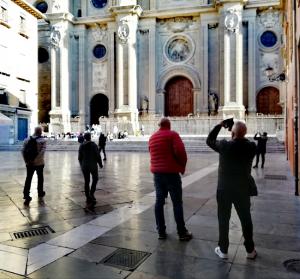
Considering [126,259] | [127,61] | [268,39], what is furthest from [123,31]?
[126,259]

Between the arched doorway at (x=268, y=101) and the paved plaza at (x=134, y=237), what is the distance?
25.1 m

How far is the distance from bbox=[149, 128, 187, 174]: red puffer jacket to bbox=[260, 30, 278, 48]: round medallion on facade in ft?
99.4

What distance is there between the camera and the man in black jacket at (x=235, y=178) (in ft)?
12.1

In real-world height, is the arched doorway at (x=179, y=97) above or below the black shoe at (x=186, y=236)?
above

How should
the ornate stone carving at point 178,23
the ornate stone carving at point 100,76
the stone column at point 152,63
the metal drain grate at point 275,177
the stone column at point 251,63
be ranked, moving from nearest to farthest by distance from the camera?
the metal drain grate at point 275,177 → the stone column at point 251,63 → the ornate stone carving at point 178,23 → the stone column at point 152,63 → the ornate stone carving at point 100,76

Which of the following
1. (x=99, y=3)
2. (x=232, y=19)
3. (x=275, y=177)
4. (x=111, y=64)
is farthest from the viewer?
(x=99, y=3)

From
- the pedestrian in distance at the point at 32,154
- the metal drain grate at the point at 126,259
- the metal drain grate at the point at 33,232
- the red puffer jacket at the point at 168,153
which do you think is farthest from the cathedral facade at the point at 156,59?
the metal drain grate at the point at 126,259

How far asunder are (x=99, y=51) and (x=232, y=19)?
46.5ft

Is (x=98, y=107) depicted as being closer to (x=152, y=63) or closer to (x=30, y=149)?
(x=152, y=63)

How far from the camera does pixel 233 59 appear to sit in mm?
30766

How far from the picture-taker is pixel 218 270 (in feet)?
11.6

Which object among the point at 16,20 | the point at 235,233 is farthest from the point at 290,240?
the point at 16,20

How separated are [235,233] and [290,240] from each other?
2.39 feet

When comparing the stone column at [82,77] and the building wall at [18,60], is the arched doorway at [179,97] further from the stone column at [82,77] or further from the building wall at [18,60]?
the building wall at [18,60]
